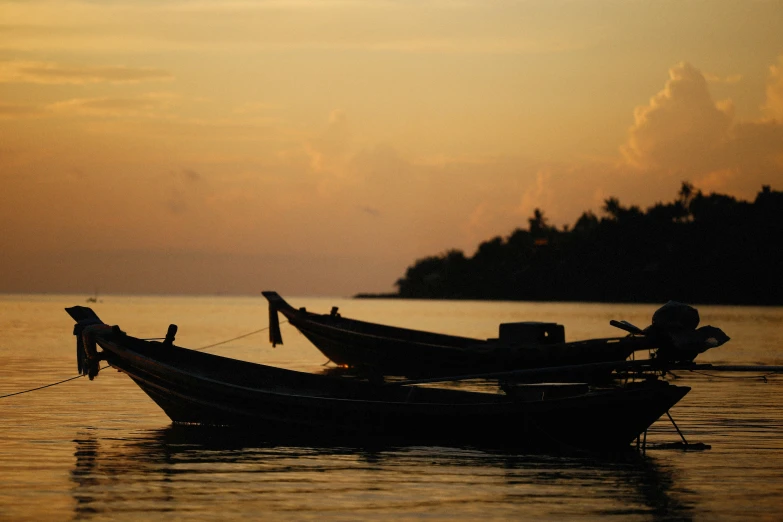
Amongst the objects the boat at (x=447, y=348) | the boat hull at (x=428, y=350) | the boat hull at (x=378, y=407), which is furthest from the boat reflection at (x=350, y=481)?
the boat hull at (x=428, y=350)

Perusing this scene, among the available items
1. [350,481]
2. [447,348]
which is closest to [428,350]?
[447,348]

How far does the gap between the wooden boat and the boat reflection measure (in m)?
0.31

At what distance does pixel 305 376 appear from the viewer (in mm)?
20531

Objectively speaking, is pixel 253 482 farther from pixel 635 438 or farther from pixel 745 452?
pixel 745 452

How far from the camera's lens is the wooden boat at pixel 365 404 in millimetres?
17312

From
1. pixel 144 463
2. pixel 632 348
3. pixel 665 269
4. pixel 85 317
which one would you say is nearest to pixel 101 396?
pixel 85 317

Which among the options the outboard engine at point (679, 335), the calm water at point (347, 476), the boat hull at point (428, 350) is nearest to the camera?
the calm water at point (347, 476)

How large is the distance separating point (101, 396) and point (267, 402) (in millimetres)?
9262

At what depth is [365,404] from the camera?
1816 cm

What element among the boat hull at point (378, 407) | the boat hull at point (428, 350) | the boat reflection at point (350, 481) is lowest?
the boat reflection at point (350, 481)

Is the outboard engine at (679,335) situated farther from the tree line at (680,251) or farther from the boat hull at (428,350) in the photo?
the tree line at (680,251)

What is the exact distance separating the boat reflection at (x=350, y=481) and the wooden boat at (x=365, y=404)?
→ 1.00 feet

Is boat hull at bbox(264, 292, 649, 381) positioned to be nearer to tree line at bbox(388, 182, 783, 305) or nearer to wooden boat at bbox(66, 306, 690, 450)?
wooden boat at bbox(66, 306, 690, 450)

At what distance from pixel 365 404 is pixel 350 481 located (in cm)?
294
